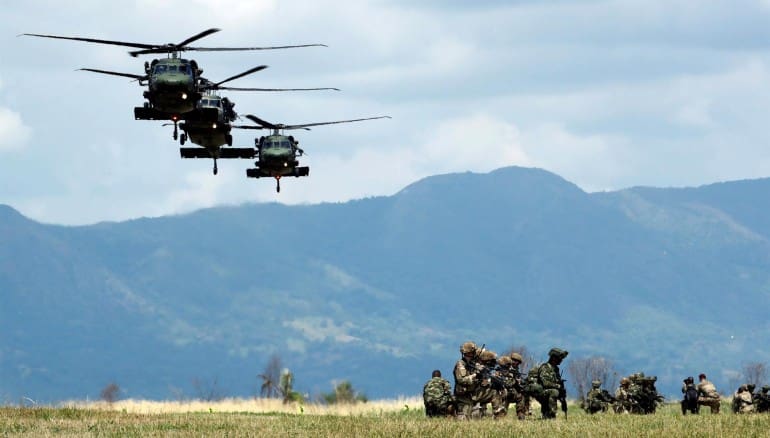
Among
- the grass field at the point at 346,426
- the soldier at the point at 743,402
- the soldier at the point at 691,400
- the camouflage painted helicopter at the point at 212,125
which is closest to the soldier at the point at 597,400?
the soldier at the point at 691,400

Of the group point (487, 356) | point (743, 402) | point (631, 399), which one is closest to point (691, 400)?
point (743, 402)

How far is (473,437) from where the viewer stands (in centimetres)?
2738

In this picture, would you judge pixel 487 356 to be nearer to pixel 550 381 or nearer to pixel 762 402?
pixel 550 381

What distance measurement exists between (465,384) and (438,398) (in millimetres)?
838

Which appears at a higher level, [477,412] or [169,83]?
[169,83]

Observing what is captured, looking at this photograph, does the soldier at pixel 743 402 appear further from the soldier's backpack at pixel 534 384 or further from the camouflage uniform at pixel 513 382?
the soldier's backpack at pixel 534 384

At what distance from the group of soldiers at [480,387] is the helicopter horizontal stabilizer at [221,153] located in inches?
724

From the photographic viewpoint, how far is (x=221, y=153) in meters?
51.5

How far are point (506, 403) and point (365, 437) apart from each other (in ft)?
32.4

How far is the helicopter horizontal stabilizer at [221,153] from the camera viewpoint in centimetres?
5131

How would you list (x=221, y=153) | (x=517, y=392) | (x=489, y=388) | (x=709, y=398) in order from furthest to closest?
(x=221, y=153)
(x=709, y=398)
(x=517, y=392)
(x=489, y=388)

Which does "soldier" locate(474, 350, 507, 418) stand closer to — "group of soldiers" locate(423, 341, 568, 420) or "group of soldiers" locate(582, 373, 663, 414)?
"group of soldiers" locate(423, 341, 568, 420)

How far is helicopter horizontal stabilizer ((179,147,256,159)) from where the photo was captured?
168 ft

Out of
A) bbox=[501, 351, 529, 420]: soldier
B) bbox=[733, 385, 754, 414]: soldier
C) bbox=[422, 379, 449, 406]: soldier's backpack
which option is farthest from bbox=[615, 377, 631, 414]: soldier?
bbox=[422, 379, 449, 406]: soldier's backpack
